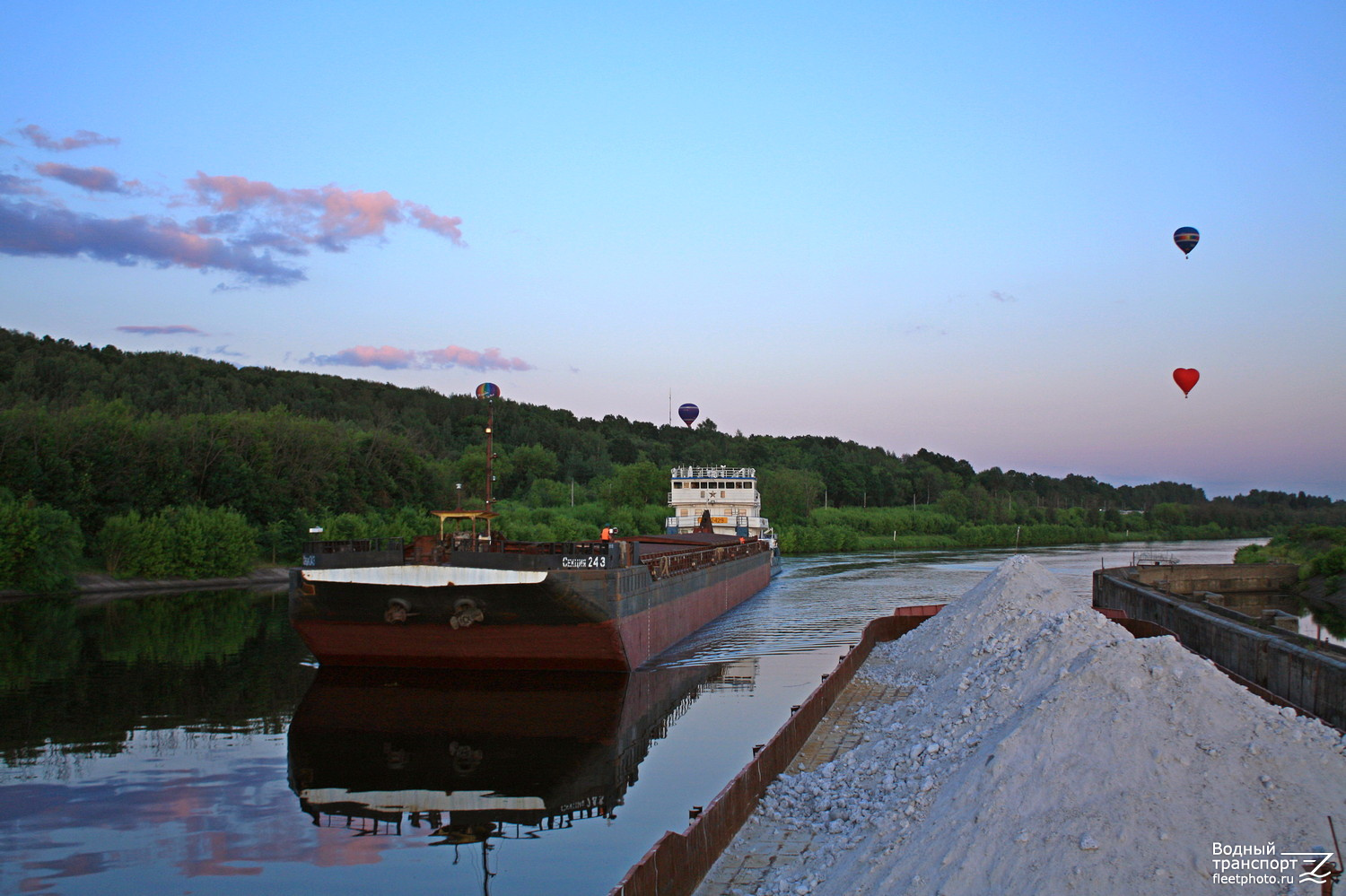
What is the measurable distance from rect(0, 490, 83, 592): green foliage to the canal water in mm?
11265

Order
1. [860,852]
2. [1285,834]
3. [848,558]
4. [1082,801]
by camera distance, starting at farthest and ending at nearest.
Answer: [848,558] → [860,852] → [1082,801] → [1285,834]

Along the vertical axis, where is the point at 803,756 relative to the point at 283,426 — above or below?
below

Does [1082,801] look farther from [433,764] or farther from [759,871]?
[433,764]

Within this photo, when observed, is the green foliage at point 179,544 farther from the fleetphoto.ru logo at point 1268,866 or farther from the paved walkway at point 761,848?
the fleetphoto.ru logo at point 1268,866

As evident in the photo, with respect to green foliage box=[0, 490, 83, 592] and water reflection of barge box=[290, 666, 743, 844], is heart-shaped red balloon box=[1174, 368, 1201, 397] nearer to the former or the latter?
water reflection of barge box=[290, 666, 743, 844]

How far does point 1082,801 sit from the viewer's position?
24.6ft

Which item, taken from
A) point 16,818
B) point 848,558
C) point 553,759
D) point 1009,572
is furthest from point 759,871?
point 848,558

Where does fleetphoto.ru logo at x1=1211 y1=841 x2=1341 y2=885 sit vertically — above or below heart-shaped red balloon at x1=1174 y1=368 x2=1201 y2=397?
below

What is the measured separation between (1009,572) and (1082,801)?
50.2ft

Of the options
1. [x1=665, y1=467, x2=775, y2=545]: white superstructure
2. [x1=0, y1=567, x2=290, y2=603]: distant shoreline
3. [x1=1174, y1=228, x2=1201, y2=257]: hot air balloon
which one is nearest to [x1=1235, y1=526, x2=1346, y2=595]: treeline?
[x1=1174, y1=228, x2=1201, y2=257]: hot air balloon

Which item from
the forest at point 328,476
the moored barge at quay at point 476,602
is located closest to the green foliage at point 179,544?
the forest at point 328,476

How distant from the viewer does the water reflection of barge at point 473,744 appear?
11.8 m

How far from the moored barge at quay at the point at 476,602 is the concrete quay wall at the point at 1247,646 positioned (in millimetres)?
11026

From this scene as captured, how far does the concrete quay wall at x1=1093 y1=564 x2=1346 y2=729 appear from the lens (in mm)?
14023
